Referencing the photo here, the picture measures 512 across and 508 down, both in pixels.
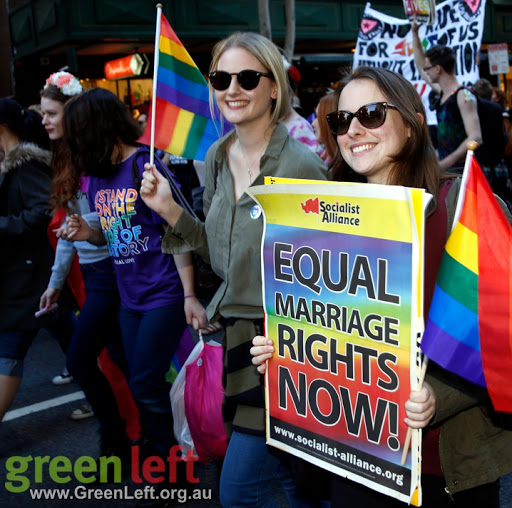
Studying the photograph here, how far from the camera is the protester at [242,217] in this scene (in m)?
2.33

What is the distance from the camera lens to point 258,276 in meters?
A: 2.34

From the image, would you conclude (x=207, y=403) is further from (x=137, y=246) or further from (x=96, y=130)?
(x=96, y=130)

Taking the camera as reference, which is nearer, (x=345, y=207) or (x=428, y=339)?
(x=428, y=339)

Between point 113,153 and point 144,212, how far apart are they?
364 mm

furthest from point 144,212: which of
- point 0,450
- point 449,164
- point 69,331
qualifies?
point 449,164

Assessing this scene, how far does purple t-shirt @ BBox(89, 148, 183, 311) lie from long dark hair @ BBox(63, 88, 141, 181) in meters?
0.11

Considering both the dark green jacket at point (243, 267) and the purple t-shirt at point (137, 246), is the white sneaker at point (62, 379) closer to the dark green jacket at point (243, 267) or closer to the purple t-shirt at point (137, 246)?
the purple t-shirt at point (137, 246)

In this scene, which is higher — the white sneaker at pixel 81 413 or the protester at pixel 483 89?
the protester at pixel 483 89

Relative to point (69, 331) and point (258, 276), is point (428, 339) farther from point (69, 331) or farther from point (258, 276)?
point (69, 331)

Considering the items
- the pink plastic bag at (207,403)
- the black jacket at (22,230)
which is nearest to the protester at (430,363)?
the pink plastic bag at (207,403)

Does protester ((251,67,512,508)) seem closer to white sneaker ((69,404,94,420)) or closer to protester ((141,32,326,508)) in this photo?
protester ((141,32,326,508))

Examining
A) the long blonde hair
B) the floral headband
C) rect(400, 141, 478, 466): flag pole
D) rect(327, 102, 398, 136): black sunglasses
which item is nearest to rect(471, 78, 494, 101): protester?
the floral headband

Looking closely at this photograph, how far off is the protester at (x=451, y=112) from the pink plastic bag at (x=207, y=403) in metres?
3.10

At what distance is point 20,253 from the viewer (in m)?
3.90
